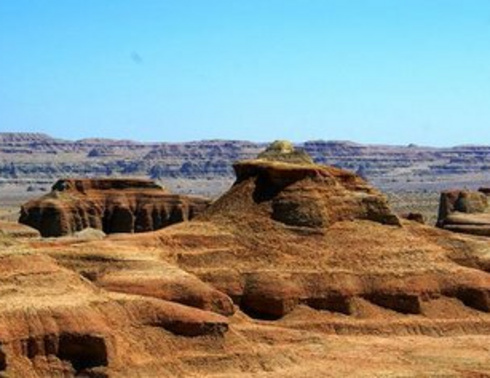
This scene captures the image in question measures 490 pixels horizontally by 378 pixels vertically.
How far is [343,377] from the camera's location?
136ft

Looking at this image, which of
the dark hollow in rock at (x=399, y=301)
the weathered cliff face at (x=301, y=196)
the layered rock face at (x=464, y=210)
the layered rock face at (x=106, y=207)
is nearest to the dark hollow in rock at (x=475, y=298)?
the dark hollow in rock at (x=399, y=301)

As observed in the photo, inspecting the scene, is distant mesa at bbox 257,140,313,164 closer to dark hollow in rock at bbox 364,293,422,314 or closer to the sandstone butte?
the sandstone butte

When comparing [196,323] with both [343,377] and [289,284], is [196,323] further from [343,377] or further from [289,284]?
[289,284]

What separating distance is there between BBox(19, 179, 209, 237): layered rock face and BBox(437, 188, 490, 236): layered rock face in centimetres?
2317

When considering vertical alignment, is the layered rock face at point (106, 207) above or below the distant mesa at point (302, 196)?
below

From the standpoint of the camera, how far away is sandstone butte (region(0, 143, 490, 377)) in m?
37.9

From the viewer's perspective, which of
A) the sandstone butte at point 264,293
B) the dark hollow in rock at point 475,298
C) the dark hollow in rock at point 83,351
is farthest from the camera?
the dark hollow in rock at point 475,298

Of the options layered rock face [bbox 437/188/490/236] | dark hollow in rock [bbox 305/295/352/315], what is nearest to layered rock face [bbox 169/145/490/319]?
dark hollow in rock [bbox 305/295/352/315]

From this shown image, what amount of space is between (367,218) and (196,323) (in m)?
18.7

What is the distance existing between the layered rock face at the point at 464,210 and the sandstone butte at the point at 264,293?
84.3 ft

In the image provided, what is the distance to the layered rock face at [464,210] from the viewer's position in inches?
3445

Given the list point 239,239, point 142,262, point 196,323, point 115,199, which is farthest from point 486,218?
point 196,323

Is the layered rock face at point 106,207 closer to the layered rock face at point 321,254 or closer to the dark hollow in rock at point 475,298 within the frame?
the layered rock face at point 321,254

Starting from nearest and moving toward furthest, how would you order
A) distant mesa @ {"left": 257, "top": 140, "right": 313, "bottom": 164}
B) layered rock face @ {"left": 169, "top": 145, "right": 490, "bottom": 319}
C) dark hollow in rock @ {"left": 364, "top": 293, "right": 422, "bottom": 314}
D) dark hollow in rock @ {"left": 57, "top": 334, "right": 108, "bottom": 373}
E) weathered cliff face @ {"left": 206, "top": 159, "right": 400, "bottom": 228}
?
1. dark hollow in rock @ {"left": 57, "top": 334, "right": 108, "bottom": 373}
2. layered rock face @ {"left": 169, "top": 145, "right": 490, "bottom": 319}
3. dark hollow in rock @ {"left": 364, "top": 293, "right": 422, "bottom": 314}
4. weathered cliff face @ {"left": 206, "top": 159, "right": 400, "bottom": 228}
5. distant mesa @ {"left": 257, "top": 140, "right": 313, "bottom": 164}
